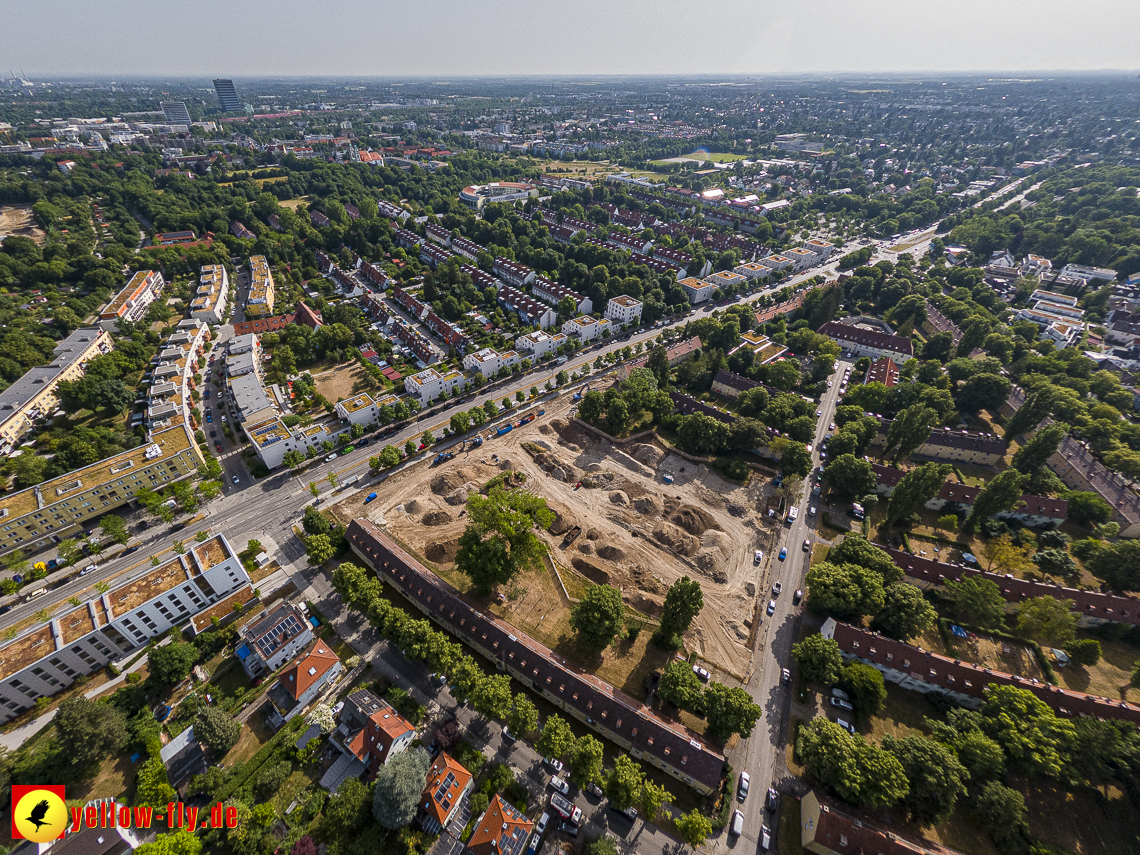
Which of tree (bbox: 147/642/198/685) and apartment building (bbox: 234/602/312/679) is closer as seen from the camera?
tree (bbox: 147/642/198/685)

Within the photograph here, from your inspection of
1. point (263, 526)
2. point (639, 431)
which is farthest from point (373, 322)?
point (639, 431)

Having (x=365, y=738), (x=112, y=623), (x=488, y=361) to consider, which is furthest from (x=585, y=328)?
(x=112, y=623)

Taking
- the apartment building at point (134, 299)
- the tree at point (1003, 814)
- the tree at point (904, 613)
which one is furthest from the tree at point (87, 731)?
the apartment building at point (134, 299)

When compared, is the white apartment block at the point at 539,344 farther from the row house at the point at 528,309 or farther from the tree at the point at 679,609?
the tree at the point at 679,609

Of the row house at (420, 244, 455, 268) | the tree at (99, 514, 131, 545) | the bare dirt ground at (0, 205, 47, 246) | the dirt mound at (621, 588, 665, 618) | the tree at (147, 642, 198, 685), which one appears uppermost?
the bare dirt ground at (0, 205, 47, 246)

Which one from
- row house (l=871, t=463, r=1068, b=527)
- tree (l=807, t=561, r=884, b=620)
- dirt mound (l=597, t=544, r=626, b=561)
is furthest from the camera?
row house (l=871, t=463, r=1068, b=527)

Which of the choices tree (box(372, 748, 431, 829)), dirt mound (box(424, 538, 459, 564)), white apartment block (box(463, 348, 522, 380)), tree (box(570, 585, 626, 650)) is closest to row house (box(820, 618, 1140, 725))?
tree (box(570, 585, 626, 650))

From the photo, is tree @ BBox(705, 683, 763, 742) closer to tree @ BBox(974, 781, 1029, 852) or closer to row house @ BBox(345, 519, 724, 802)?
row house @ BBox(345, 519, 724, 802)

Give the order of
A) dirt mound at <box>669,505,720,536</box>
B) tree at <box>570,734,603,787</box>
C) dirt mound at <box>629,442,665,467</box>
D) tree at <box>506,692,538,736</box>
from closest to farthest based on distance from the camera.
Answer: tree at <box>570,734,603,787</box>, tree at <box>506,692,538,736</box>, dirt mound at <box>669,505,720,536</box>, dirt mound at <box>629,442,665,467</box>
